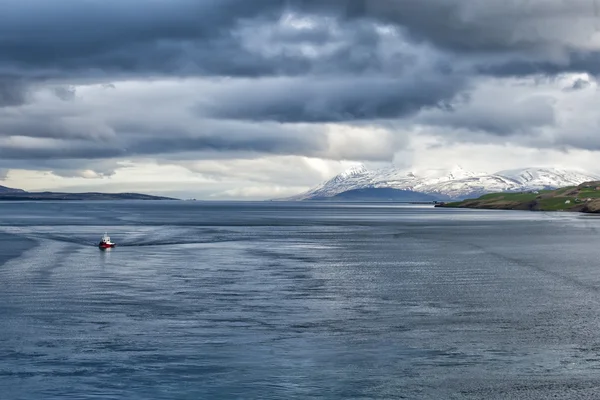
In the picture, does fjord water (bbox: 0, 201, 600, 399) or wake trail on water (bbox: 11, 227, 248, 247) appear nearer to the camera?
fjord water (bbox: 0, 201, 600, 399)

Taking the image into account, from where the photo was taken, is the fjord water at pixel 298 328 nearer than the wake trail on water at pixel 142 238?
Yes

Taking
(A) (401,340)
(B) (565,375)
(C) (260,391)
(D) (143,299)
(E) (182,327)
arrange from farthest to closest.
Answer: (D) (143,299) < (E) (182,327) < (A) (401,340) < (B) (565,375) < (C) (260,391)

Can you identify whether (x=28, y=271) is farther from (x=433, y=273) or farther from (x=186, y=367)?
(x=186, y=367)

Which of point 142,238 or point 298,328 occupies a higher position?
point 142,238

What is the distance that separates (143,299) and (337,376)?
35.2 metres

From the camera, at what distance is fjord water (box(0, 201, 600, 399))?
45.9 meters

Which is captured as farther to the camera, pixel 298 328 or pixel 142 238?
pixel 142 238

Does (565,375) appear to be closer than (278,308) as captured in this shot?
Yes

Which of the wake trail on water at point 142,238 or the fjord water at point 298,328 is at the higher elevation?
the wake trail on water at point 142,238

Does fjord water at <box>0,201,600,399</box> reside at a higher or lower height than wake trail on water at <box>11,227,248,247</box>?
lower

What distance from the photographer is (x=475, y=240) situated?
175125 millimetres

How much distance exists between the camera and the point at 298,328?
62.3m

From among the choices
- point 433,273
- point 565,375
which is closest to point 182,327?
point 565,375

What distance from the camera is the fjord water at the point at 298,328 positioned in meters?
45.9
